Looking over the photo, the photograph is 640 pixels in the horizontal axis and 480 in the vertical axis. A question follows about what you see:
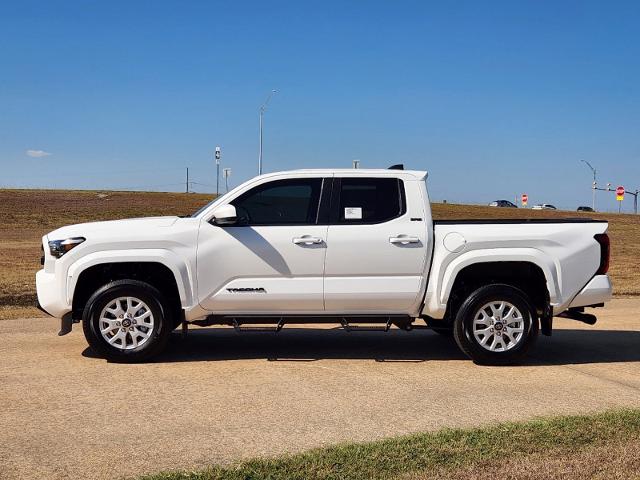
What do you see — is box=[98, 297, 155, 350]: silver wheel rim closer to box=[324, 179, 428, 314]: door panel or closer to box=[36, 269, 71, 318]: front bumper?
box=[36, 269, 71, 318]: front bumper

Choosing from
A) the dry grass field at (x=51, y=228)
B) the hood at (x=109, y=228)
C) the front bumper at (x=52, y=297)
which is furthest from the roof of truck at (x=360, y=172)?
the dry grass field at (x=51, y=228)

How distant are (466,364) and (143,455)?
13.2 feet

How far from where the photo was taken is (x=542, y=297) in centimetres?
813

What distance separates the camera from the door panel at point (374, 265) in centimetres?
772

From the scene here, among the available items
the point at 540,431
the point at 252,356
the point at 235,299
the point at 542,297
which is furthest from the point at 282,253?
the point at 540,431

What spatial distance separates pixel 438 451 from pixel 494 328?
122 inches

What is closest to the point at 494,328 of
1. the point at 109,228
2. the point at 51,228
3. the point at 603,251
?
the point at 603,251

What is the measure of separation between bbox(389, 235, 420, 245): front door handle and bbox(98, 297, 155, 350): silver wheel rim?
8.03 ft

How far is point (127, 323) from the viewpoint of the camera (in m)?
7.62

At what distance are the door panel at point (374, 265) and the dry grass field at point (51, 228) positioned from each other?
5536mm

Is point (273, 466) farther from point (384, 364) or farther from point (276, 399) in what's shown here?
point (384, 364)

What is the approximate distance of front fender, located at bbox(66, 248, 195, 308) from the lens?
7594mm

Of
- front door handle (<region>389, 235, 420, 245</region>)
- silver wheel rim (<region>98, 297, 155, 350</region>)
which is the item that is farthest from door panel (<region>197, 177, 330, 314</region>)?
front door handle (<region>389, 235, 420, 245</region>)

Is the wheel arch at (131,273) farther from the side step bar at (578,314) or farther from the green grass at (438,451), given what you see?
the side step bar at (578,314)
